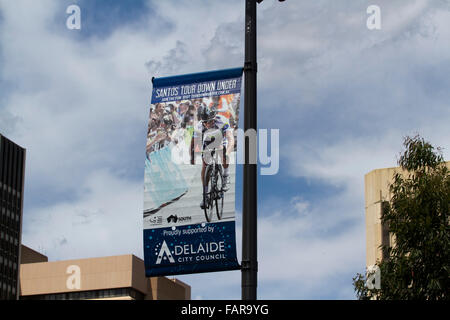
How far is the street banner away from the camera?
1311cm

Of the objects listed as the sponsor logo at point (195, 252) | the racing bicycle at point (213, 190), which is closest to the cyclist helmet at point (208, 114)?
the racing bicycle at point (213, 190)

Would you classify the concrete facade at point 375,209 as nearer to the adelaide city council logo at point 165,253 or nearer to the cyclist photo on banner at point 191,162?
the cyclist photo on banner at point 191,162

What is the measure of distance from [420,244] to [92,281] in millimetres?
158766

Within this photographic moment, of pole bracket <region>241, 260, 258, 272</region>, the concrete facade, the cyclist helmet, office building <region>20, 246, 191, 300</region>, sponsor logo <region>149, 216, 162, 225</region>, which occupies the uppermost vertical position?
office building <region>20, 246, 191, 300</region>

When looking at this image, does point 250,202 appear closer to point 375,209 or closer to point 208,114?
point 208,114

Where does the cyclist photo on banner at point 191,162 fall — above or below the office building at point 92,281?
below

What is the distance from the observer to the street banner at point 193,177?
43.0 feet

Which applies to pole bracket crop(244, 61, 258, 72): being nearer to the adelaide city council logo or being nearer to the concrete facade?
the adelaide city council logo

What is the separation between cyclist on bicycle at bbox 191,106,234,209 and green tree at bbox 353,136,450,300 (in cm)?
1547

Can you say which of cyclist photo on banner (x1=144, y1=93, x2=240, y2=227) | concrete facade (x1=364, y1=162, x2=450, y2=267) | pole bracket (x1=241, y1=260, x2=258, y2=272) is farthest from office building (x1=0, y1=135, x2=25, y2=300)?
pole bracket (x1=241, y1=260, x2=258, y2=272)

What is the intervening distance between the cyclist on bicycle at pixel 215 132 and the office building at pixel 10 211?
17188cm

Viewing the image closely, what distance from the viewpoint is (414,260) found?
91.4ft
